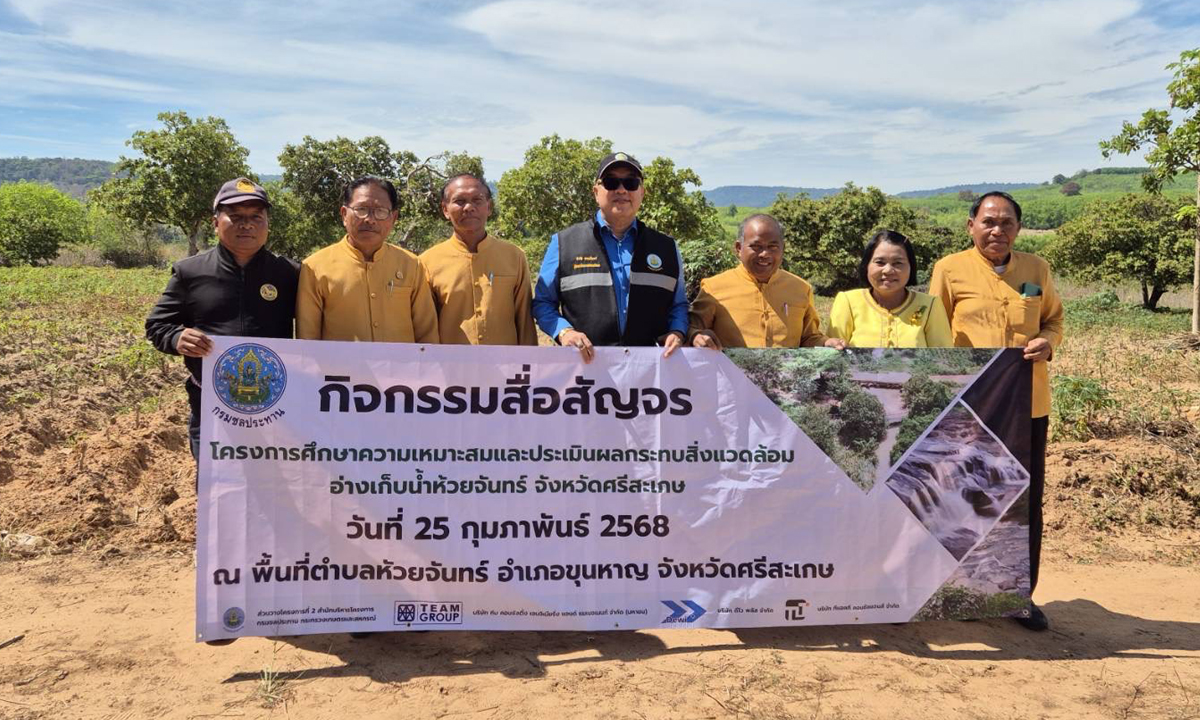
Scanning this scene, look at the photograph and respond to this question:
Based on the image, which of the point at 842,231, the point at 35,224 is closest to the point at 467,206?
the point at 842,231

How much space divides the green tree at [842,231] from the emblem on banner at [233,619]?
36847 millimetres

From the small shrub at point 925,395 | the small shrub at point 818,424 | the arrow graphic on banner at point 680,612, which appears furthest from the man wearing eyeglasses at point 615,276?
the arrow graphic on banner at point 680,612

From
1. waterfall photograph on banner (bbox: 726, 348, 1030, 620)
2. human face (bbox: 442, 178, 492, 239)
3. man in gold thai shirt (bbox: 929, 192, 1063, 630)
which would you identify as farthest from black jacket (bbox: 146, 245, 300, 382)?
man in gold thai shirt (bbox: 929, 192, 1063, 630)

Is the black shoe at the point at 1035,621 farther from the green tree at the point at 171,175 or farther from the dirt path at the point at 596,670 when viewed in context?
the green tree at the point at 171,175

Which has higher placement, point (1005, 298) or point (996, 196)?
point (996, 196)

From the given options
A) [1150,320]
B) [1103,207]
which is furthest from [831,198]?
[1150,320]

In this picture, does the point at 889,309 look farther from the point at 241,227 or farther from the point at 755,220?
the point at 241,227

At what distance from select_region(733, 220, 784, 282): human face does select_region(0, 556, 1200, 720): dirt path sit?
1.90m

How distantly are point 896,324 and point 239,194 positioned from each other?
331 centimetres

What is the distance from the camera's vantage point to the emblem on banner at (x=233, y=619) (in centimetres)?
336

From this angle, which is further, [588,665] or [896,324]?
[896,324]

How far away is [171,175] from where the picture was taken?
99.2ft

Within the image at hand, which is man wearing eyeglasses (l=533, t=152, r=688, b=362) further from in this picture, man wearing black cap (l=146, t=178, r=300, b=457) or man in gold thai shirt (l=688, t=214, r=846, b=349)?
man wearing black cap (l=146, t=178, r=300, b=457)

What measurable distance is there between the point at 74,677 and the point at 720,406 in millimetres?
3211
